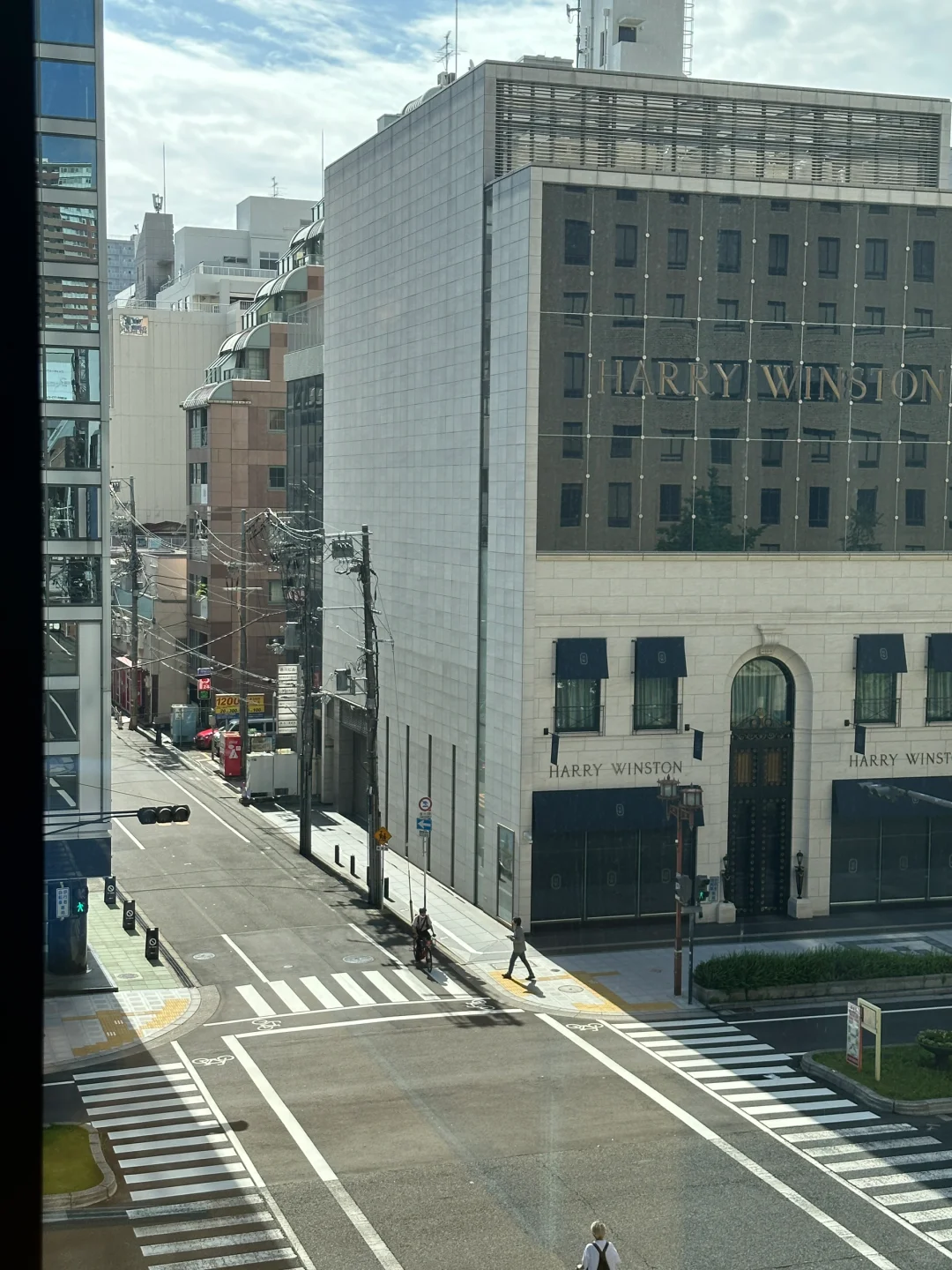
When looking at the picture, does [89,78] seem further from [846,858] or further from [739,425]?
[846,858]

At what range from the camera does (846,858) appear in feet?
149

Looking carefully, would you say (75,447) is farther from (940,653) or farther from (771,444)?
(940,653)

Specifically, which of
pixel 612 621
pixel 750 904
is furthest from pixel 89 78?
pixel 750 904

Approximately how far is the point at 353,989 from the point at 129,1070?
295 inches

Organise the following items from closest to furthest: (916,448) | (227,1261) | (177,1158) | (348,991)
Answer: (227,1261), (177,1158), (348,991), (916,448)

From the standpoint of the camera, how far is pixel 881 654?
45.0m

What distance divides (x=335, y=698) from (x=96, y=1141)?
118ft

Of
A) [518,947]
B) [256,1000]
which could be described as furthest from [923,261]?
[256,1000]

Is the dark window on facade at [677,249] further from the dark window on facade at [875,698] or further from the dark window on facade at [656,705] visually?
the dark window on facade at [875,698]

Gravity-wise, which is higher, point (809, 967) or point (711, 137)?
point (711, 137)

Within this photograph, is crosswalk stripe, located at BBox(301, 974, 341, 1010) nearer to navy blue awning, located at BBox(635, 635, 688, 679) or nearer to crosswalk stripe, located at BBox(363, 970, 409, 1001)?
crosswalk stripe, located at BBox(363, 970, 409, 1001)

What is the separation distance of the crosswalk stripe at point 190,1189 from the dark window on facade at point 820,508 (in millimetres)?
27215

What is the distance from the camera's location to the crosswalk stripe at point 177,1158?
2548cm

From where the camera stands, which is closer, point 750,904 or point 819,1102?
point 819,1102
